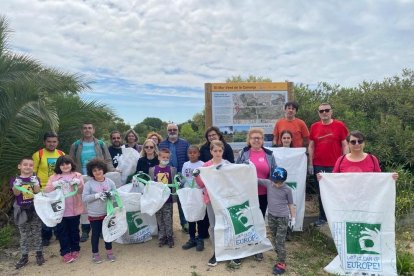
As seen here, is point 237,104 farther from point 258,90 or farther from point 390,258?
point 390,258

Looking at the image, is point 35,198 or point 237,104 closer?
point 35,198

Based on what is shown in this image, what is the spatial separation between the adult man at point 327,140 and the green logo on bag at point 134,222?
9.09 ft

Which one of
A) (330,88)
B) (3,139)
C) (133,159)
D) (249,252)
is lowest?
(249,252)

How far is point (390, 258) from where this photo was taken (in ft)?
13.5

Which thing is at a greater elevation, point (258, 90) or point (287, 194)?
point (258, 90)

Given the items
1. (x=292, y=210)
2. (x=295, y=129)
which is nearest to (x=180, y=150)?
(x=295, y=129)

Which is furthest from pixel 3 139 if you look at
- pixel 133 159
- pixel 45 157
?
pixel 133 159

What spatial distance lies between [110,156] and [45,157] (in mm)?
969

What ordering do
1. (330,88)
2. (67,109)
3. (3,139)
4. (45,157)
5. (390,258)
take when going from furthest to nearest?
(330,88) → (67,109) → (3,139) → (45,157) → (390,258)

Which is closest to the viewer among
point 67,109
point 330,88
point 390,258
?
point 390,258

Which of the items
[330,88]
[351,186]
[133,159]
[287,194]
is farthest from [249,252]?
[330,88]

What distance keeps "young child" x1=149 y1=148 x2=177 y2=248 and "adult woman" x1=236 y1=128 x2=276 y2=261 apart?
3.41ft

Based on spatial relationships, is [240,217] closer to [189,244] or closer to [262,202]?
[262,202]

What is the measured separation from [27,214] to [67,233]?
0.57 meters
